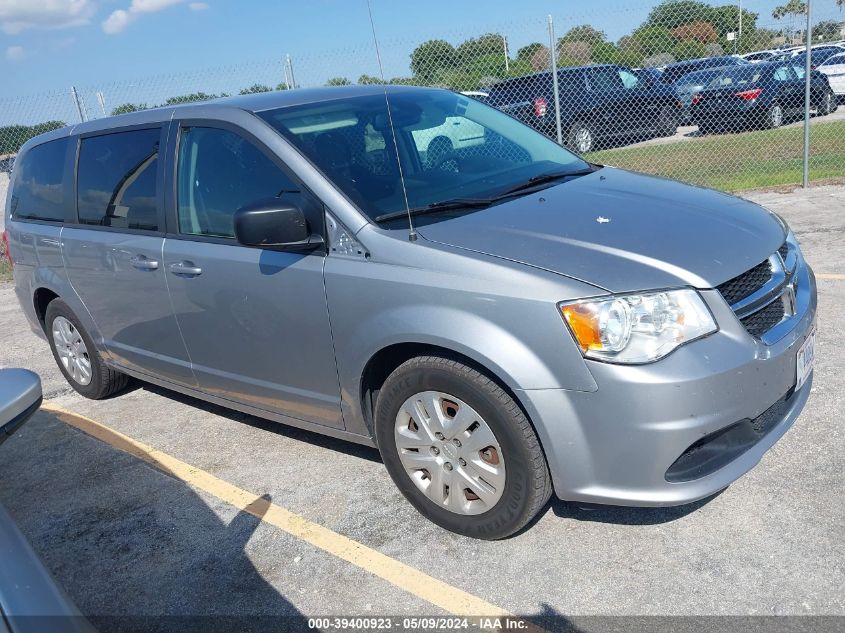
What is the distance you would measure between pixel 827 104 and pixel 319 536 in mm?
16601

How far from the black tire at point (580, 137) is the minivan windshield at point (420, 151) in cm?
1005

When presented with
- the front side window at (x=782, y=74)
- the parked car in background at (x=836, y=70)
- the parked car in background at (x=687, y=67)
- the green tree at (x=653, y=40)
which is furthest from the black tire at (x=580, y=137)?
the parked car in background at (x=836, y=70)

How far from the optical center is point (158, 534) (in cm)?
358

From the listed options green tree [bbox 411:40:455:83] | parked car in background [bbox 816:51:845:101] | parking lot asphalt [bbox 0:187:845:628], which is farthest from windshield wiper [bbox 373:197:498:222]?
parked car in background [bbox 816:51:845:101]

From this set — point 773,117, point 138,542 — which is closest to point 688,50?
point 773,117

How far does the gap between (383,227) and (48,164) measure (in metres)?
3.07

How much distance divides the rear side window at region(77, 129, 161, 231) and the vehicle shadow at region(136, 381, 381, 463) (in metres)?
1.27

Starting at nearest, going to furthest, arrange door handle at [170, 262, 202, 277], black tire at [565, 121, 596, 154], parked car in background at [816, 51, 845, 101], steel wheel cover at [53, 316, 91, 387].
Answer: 1. door handle at [170, 262, 202, 277]
2. steel wheel cover at [53, 316, 91, 387]
3. black tire at [565, 121, 596, 154]
4. parked car in background at [816, 51, 845, 101]

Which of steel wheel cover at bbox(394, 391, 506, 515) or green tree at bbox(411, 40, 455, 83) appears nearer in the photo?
steel wheel cover at bbox(394, 391, 506, 515)

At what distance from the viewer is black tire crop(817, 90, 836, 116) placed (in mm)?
16328

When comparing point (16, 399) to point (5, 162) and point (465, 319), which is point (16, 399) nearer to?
point (465, 319)

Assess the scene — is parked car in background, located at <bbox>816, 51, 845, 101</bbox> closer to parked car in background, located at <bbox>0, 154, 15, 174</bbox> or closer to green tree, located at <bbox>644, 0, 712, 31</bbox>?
green tree, located at <bbox>644, 0, 712, 31</bbox>

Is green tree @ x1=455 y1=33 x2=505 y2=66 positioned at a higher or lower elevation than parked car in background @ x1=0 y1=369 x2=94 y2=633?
higher

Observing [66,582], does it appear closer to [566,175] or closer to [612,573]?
[612,573]
